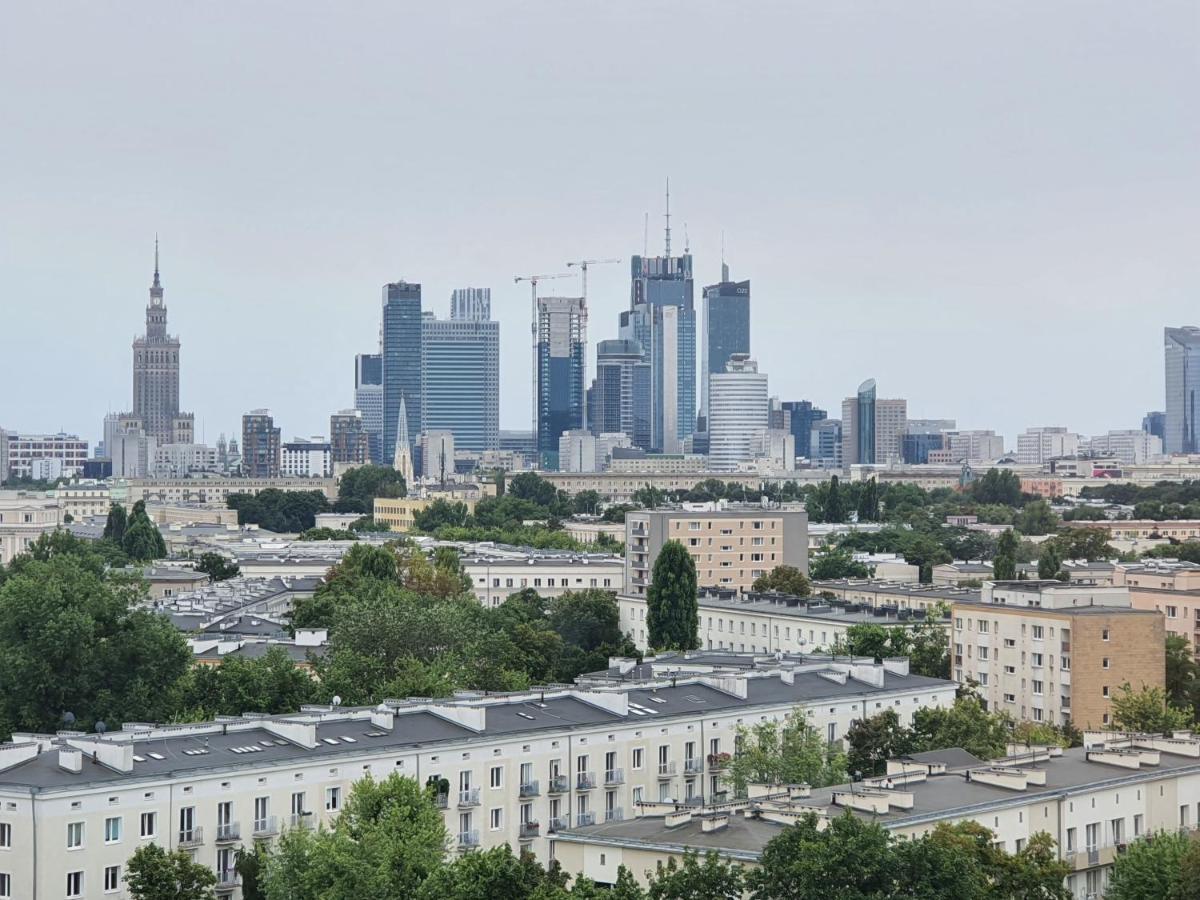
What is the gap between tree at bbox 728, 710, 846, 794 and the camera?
38.1 m

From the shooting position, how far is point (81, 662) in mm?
49656

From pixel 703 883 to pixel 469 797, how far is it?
10.4 m

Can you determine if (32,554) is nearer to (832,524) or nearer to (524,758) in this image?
(832,524)

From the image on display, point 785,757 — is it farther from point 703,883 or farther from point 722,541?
point 722,541

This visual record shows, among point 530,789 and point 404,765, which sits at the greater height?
point 404,765

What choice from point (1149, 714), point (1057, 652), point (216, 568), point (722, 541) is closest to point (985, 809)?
point (1149, 714)

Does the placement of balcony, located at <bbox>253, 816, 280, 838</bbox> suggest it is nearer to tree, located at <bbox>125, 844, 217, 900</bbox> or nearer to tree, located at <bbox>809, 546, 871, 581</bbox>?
tree, located at <bbox>125, 844, 217, 900</bbox>

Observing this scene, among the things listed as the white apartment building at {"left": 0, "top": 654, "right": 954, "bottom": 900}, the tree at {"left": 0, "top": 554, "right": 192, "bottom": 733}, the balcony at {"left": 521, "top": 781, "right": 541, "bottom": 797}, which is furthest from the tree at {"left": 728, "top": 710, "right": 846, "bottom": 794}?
the tree at {"left": 0, "top": 554, "right": 192, "bottom": 733}

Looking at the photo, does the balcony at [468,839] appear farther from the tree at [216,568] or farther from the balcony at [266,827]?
the tree at [216,568]

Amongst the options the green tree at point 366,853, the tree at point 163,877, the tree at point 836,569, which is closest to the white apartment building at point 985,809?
the green tree at point 366,853

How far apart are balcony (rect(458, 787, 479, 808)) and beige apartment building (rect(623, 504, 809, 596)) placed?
1960 inches

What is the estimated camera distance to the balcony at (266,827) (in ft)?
113

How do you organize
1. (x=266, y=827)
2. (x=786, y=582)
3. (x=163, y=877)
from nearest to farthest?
(x=163, y=877)
(x=266, y=827)
(x=786, y=582)

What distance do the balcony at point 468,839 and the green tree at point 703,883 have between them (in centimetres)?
917
